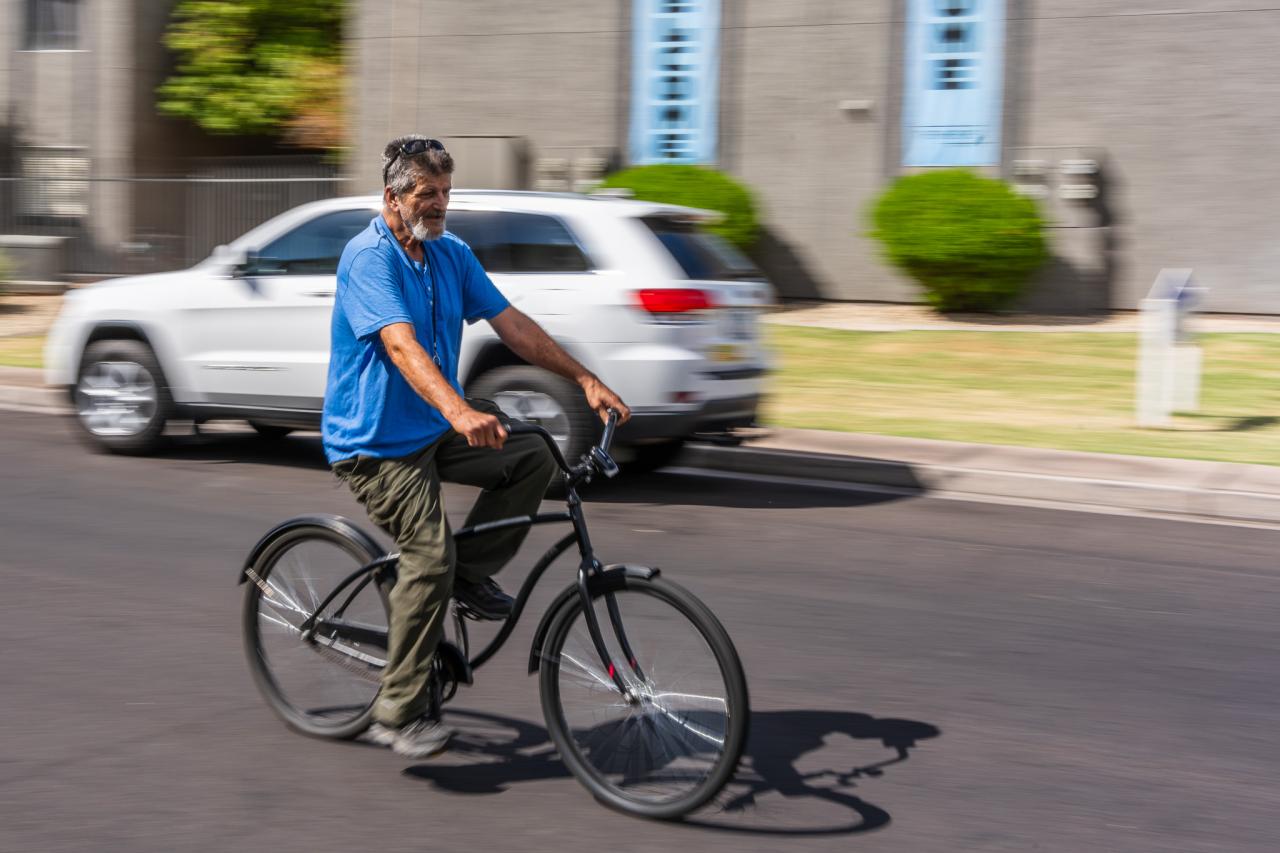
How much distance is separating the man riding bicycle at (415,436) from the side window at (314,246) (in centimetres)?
556

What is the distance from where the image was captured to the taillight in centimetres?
921

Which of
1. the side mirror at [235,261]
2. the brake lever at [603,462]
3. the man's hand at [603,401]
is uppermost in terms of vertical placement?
the side mirror at [235,261]

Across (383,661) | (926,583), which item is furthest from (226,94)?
(383,661)

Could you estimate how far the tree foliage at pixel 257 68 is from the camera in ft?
90.4

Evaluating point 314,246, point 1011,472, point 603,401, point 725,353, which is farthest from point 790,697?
point 314,246

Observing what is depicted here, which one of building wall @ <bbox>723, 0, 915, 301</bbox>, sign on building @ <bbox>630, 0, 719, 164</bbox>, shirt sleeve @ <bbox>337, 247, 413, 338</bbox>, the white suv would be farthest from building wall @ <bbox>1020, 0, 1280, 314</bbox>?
shirt sleeve @ <bbox>337, 247, 413, 338</bbox>

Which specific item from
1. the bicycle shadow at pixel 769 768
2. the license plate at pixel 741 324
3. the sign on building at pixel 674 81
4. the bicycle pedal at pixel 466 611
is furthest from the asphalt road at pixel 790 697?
the sign on building at pixel 674 81

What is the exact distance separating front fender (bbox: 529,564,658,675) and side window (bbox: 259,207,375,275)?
19.8 ft

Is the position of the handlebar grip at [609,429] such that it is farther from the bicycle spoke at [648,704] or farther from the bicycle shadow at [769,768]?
the bicycle shadow at [769,768]

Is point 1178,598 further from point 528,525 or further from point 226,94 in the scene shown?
point 226,94

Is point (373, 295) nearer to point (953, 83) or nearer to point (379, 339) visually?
point (379, 339)

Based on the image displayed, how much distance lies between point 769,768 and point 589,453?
1.14m

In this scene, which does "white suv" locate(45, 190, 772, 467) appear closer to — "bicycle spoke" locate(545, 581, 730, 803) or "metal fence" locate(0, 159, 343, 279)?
"bicycle spoke" locate(545, 581, 730, 803)

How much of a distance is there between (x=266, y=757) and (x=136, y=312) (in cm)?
666
